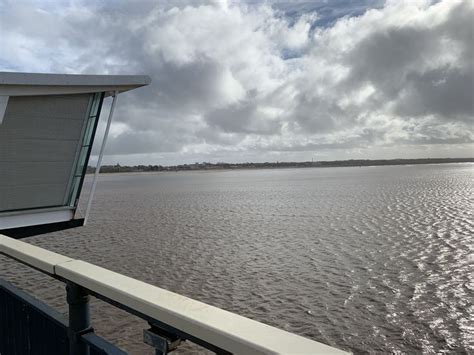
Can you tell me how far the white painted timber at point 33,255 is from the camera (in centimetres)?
252

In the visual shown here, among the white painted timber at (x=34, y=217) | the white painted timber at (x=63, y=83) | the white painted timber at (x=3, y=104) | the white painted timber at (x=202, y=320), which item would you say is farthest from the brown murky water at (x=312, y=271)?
the white painted timber at (x=202, y=320)

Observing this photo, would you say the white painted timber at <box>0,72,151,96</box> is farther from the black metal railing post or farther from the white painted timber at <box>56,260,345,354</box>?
the white painted timber at <box>56,260,345,354</box>

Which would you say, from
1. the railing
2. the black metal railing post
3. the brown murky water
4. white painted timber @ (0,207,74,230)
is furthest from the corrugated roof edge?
the black metal railing post

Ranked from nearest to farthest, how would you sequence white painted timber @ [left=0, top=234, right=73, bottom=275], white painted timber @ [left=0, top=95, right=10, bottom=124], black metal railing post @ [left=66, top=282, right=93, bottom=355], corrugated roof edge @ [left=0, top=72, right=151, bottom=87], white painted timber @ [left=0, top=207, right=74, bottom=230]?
black metal railing post @ [left=66, top=282, right=93, bottom=355] < white painted timber @ [left=0, top=234, right=73, bottom=275] < corrugated roof edge @ [left=0, top=72, right=151, bottom=87] < white painted timber @ [left=0, top=95, right=10, bottom=124] < white painted timber @ [left=0, top=207, right=74, bottom=230]

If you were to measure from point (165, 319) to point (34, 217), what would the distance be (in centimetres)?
911

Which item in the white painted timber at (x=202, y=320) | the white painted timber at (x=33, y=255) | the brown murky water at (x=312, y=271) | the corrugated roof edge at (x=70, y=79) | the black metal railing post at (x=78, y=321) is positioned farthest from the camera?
the brown murky water at (x=312, y=271)

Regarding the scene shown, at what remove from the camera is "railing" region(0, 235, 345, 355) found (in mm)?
1413

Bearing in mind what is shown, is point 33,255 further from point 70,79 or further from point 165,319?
point 70,79

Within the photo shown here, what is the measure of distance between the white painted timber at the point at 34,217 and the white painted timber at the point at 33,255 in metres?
6.60

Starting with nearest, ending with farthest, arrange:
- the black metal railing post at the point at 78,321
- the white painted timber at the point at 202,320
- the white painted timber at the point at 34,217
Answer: the white painted timber at the point at 202,320 → the black metal railing post at the point at 78,321 → the white painted timber at the point at 34,217

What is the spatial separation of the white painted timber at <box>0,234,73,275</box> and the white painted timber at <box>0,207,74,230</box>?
6.60m

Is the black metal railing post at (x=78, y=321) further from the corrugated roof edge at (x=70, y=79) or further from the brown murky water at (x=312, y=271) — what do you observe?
the corrugated roof edge at (x=70, y=79)

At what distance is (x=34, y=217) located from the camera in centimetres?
961

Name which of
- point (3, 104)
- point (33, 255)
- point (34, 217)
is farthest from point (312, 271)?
point (33, 255)
